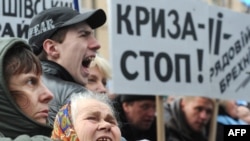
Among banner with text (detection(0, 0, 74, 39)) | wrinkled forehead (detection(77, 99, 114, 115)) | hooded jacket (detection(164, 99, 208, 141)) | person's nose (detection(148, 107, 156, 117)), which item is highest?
banner with text (detection(0, 0, 74, 39))

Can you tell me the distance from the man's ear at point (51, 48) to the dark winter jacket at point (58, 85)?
0.12ft

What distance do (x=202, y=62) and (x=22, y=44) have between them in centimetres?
341

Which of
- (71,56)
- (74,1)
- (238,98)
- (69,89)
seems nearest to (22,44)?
(69,89)

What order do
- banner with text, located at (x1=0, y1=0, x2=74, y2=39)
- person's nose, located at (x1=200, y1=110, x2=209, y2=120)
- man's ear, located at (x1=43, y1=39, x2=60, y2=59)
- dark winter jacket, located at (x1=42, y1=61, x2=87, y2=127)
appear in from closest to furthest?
1. dark winter jacket, located at (x1=42, y1=61, x2=87, y2=127)
2. man's ear, located at (x1=43, y1=39, x2=60, y2=59)
3. banner with text, located at (x1=0, y1=0, x2=74, y2=39)
4. person's nose, located at (x1=200, y1=110, x2=209, y2=120)

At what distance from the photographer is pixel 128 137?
14.9ft

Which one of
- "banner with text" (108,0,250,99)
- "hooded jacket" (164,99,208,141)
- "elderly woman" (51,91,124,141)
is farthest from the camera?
"hooded jacket" (164,99,208,141)

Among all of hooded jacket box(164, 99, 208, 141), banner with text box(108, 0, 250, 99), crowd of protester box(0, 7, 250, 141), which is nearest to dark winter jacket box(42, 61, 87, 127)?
crowd of protester box(0, 7, 250, 141)

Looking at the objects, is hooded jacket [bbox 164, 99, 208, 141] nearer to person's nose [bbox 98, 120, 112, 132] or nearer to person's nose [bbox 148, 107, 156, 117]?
person's nose [bbox 148, 107, 156, 117]

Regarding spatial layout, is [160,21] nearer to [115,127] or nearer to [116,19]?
[116,19]

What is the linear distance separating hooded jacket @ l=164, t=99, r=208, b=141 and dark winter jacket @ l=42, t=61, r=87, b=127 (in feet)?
7.47

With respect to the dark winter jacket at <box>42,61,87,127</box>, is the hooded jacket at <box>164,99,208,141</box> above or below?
below

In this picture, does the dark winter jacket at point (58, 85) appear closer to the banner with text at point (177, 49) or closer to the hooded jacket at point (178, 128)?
the banner with text at point (177, 49)

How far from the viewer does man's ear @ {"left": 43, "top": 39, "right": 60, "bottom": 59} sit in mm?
3188

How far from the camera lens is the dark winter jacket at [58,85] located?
2917 mm
